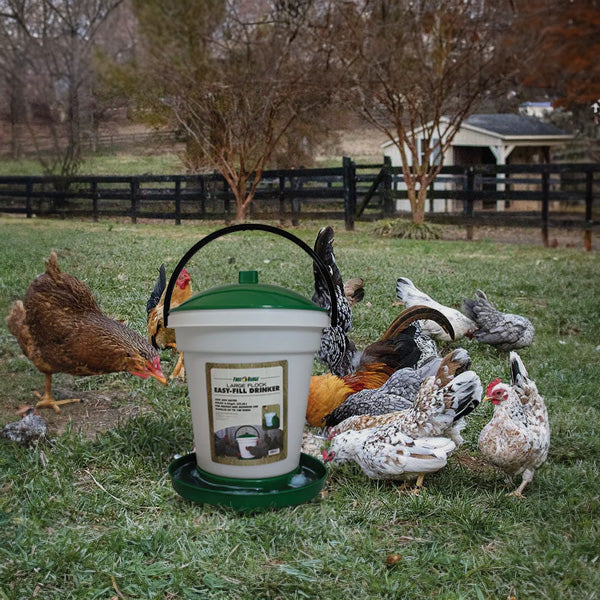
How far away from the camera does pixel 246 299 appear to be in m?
1.41

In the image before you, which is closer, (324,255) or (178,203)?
(324,255)

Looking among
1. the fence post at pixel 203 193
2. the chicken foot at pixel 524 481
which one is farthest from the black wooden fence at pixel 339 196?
the chicken foot at pixel 524 481

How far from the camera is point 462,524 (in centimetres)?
144

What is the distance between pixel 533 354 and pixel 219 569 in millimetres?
1343

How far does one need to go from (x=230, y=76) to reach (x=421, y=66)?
708 millimetres

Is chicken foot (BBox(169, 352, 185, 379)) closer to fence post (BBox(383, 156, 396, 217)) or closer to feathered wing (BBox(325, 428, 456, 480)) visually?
feathered wing (BBox(325, 428, 456, 480))

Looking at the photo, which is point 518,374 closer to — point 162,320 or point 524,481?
point 524,481

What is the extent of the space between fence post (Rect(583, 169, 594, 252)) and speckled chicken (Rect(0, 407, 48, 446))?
80.8 inches

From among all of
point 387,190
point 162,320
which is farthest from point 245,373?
point 387,190

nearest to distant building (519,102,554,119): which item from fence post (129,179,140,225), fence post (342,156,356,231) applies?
fence post (342,156,356,231)

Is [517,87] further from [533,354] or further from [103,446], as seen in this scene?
[103,446]

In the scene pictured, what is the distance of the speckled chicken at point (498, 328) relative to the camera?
232 cm

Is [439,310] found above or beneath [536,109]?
beneath

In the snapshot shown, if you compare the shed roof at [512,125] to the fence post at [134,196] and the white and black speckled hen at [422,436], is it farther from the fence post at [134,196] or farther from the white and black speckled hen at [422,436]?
the white and black speckled hen at [422,436]
